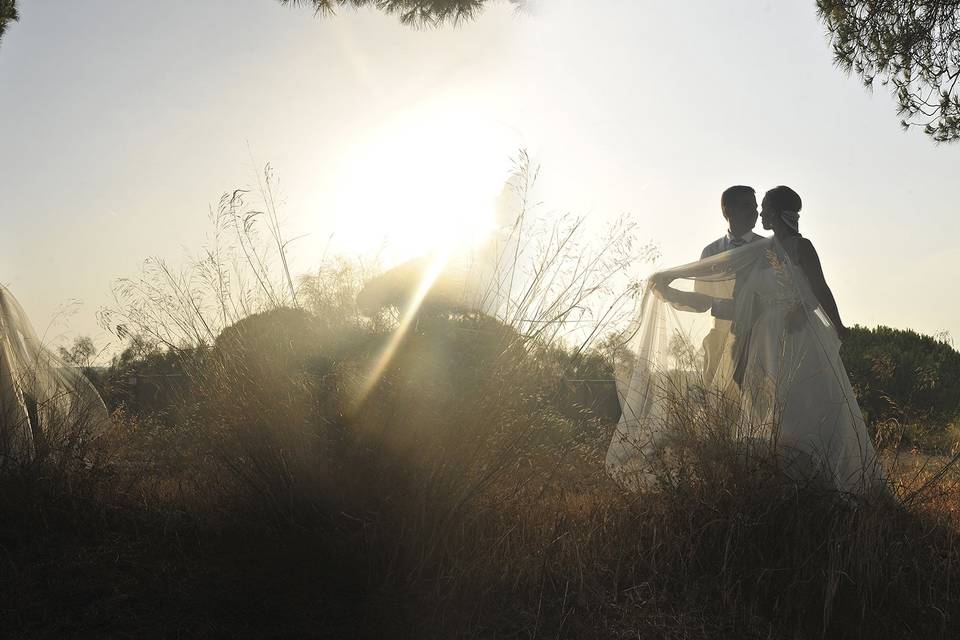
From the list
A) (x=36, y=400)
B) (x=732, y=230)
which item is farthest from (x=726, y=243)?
(x=36, y=400)

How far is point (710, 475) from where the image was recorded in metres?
3.28

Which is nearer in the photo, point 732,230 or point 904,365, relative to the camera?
point 732,230

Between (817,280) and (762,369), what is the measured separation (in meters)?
0.64

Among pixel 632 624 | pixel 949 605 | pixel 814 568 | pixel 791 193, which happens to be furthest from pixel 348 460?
pixel 791 193

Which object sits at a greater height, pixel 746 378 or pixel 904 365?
pixel 904 365

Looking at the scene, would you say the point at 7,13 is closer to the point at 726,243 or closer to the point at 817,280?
the point at 726,243

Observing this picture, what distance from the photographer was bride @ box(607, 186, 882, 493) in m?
3.66

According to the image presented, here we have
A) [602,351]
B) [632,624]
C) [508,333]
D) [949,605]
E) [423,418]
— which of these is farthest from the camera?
[602,351]

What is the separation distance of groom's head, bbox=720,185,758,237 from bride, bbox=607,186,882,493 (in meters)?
0.20

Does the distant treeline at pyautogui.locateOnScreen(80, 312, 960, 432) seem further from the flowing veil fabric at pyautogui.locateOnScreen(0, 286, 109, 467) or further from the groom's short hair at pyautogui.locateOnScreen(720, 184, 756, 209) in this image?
the groom's short hair at pyautogui.locateOnScreen(720, 184, 756, 209)

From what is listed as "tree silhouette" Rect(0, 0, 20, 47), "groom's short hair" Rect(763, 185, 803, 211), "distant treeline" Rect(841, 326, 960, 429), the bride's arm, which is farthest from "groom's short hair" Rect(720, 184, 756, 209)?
"distant treeline" Rect(841, 326, 960, 429)

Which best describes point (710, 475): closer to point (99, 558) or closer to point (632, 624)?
point (632, 624)

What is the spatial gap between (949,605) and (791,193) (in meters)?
2.21

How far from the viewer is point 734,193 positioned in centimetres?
459
